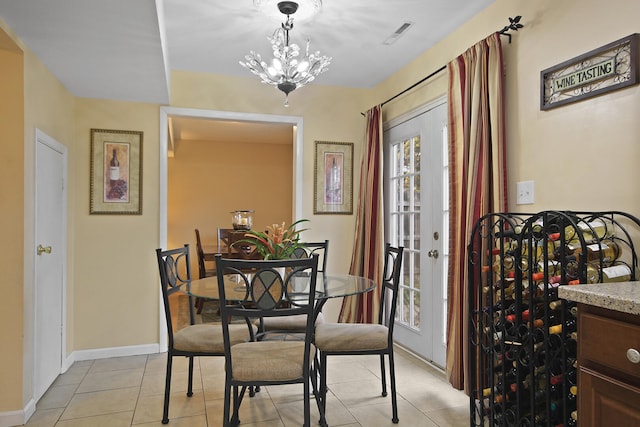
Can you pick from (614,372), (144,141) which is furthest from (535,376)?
(144,141)

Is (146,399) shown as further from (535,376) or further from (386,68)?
(386,68)

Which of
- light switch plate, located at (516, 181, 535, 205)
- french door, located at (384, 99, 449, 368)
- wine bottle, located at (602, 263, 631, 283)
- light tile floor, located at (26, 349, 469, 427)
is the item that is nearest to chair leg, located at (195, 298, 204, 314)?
light tile floor, located at (26, 349, 469, 427)

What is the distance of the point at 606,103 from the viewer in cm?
197

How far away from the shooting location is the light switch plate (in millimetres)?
2393

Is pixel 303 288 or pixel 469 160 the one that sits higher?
pixel 469 160

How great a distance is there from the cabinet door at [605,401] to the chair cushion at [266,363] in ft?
3.88

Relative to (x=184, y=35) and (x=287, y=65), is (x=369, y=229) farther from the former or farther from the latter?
(x=184, y=35)

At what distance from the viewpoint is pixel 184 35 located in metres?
3.21

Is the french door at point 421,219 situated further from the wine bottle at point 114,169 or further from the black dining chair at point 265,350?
the wine bottle at point 114,169

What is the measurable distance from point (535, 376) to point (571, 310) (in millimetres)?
349

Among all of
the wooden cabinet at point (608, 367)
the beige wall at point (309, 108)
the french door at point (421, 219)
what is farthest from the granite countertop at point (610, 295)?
the beige wall at point (309, 108)

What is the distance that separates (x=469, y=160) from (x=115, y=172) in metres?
2.92

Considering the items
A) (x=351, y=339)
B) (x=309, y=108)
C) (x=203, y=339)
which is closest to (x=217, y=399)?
(x=203, y=339)

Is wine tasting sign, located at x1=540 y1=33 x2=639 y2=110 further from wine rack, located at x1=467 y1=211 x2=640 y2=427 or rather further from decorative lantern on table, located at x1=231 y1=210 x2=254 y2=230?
decorative lantern on table, located at x1=231 y1=210 x2=254 y2=230
